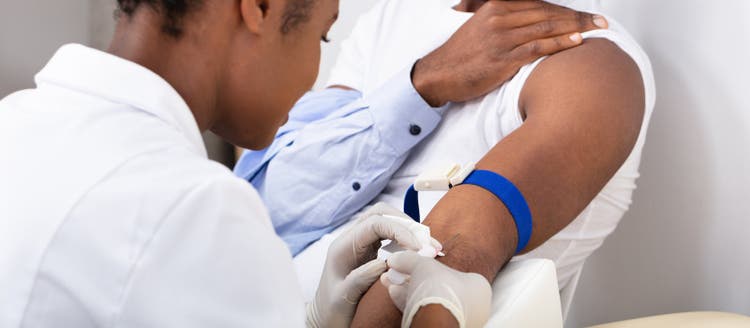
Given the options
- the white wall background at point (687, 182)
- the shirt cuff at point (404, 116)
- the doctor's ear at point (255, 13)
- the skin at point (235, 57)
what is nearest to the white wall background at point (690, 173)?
the white wall background at point (687, 182)

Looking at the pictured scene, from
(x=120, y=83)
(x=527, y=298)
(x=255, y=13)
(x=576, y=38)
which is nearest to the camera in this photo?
(x=120, y=83)

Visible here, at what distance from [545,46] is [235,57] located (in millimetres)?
666

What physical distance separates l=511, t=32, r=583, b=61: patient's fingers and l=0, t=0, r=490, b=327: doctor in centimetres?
65

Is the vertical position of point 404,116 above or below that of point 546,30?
below

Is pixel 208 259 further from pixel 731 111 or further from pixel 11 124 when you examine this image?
pixel 731 111

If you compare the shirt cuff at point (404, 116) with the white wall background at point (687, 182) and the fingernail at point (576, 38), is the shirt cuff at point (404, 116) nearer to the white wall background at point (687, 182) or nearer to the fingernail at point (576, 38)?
the fingernail at point (576, 38)

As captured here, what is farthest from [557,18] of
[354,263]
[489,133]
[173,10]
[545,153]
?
[173,10]

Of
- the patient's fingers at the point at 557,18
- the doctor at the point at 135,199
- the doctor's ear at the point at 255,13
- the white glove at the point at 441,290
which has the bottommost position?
the white glove at the point at 441,290

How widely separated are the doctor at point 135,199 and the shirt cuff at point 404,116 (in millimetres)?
627

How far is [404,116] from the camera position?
1.56 meters

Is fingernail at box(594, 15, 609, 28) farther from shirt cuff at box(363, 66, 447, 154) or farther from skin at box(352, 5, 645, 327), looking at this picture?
shirt cuff at box(363, 66, 447, 154)

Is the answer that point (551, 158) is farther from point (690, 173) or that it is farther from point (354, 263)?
point (690, 173)

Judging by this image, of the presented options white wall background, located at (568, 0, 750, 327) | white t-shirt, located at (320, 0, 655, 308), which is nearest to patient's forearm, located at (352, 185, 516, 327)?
white t-shirt, located at (320, 0, 655, 308)

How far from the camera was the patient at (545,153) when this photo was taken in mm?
1220
